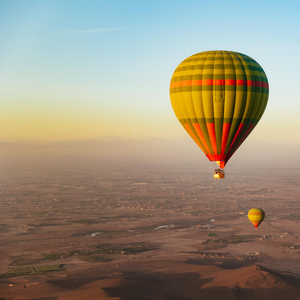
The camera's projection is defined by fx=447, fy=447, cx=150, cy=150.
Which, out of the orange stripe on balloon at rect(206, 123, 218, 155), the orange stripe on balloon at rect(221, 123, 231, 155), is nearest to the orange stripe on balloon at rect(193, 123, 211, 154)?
the orange stripe on balloon at rect(206, 123, 218, 155)

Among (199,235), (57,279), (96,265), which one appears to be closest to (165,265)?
(96,265)

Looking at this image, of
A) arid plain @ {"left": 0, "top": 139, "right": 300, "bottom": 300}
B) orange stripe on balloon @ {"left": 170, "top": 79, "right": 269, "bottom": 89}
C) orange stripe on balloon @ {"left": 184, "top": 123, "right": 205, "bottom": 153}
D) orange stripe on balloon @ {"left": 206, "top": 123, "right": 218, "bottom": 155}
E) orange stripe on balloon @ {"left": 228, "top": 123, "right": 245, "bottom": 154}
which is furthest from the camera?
arid plain @ {"left": 0, "top": 139, "right": 300, "bottom": 300}

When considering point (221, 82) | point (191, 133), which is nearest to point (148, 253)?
point (191, 133)

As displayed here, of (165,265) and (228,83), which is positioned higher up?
(228,83)

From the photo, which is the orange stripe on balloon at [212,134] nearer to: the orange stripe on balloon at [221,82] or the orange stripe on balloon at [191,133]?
the orange stripe on balloon at [191,133]

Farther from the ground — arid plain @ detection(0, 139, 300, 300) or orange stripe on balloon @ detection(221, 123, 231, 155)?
orange stripe on balloon @ detection(221, 123, 231, 155)

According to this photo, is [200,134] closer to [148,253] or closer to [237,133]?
[237,133]

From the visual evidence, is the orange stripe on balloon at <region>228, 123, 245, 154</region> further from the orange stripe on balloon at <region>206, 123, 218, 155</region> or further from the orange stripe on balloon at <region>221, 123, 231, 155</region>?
the orange stripe on balloon at <region>206, 123, 218, 155</region>

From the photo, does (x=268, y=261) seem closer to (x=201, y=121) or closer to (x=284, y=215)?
(x=201, y=121)
